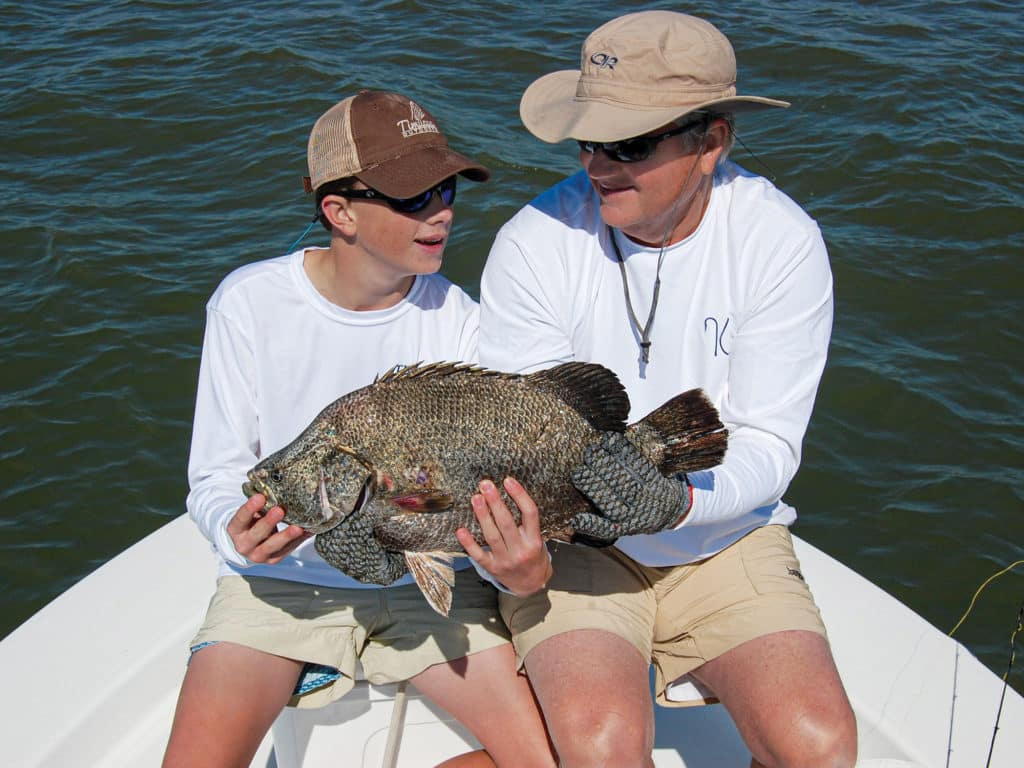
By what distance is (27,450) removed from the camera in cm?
661

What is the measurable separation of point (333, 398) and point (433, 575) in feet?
2.62

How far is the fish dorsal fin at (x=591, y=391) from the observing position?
3072mm

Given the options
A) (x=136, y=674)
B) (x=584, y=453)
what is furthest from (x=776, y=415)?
(x=136, y=674)

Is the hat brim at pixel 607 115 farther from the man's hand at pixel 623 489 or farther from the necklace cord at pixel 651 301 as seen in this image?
the man's hand at pixel 623 489

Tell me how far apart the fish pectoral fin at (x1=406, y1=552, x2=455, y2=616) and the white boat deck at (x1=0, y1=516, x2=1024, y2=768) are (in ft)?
1.89

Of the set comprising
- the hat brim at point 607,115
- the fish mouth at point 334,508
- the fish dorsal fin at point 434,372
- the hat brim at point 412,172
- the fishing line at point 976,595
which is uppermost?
the hat brim at point 607,115

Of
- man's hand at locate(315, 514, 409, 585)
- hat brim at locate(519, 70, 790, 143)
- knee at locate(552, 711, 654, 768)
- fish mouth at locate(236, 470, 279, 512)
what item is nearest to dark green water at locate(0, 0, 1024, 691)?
knee at locate(552, 711, 654, 768)

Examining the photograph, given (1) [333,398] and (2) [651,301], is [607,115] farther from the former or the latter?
(1) [333,398]

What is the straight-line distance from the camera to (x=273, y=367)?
352 cm

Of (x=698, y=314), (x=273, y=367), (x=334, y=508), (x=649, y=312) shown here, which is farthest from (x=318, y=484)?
(x=698, y=314)

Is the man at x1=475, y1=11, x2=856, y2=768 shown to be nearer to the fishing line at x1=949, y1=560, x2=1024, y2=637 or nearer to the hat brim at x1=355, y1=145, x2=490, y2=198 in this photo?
the hat brim at x1=355, y1=145, x2=490, y2=198

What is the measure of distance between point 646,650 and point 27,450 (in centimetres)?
479

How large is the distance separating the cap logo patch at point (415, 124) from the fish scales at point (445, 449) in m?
0.86

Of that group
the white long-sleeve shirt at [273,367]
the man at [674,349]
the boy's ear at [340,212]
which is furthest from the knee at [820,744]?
the boy's ear at [340,212]
